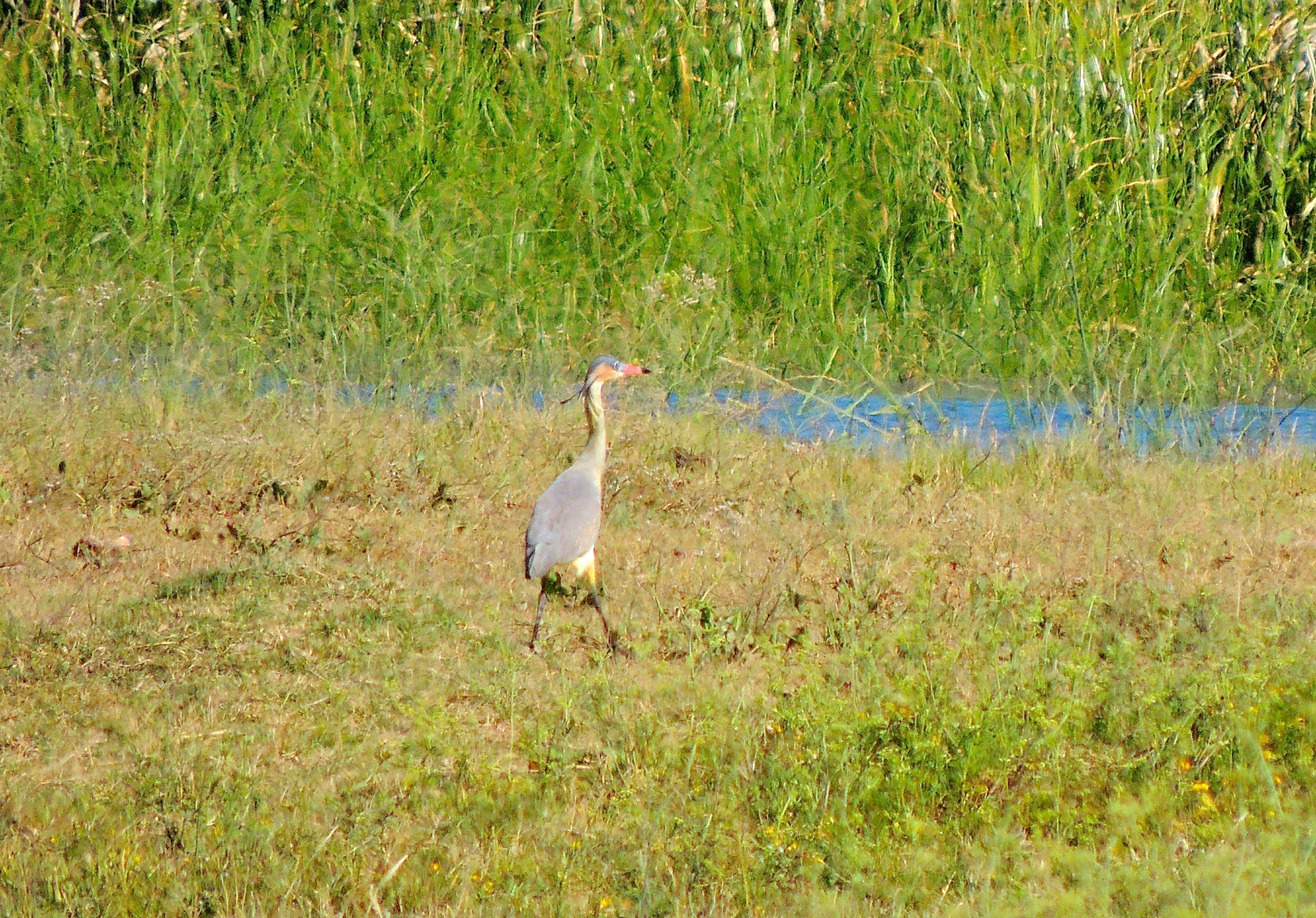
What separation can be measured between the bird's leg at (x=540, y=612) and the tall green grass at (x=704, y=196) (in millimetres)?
2667

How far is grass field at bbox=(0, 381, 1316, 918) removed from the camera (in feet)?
12.8

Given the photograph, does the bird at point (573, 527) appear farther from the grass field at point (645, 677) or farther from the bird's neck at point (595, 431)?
the grass field at point (645, 677)

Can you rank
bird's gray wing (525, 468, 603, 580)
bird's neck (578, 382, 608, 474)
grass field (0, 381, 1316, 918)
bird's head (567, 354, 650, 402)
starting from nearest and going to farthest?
1. grass field (0, 381, 1316, 918)
2. bird's gray wing (525, 468, 603, 580)
3. bird's neck (578, 382, 608, 474)
4. bird's head (567, 354, 650, 402)

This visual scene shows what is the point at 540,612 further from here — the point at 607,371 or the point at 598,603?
the point at 607,371

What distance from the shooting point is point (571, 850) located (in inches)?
159

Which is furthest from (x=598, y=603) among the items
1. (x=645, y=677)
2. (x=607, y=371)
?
(x=607, y=371)

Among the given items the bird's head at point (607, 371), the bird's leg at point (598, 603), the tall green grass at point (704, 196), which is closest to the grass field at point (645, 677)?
the bird's leg at point (598, 603)

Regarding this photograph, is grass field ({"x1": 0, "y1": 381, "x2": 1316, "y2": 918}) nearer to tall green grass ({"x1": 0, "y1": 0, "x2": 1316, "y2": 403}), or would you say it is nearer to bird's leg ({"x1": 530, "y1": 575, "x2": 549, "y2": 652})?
bird's leg ({"x1": 530, "y1": 575, "x2": 549, "y2": 652})

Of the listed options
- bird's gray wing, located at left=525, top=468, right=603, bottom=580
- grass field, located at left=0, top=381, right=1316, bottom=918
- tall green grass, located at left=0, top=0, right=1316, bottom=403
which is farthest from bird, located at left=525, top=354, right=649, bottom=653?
tall green grass, located at left=0, top=0, right=1316, bottom=403

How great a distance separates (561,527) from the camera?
5.30 m

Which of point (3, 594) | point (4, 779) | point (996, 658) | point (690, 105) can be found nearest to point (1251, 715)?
point (996, 658)

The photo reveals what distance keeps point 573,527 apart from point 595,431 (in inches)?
27.6

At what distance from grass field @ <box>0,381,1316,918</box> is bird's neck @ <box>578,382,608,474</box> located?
42cm

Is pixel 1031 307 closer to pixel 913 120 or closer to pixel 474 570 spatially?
pixel 913 120
